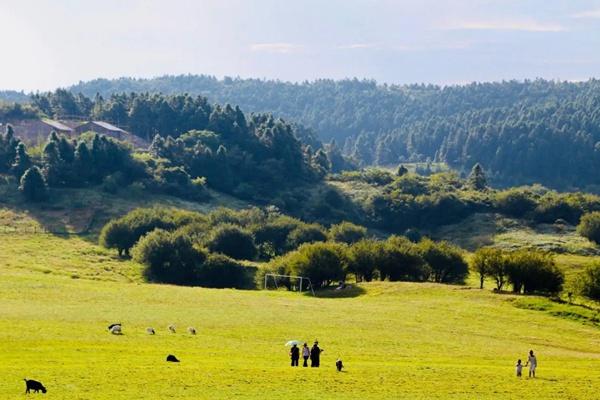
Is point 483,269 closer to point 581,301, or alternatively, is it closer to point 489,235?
point 581,301

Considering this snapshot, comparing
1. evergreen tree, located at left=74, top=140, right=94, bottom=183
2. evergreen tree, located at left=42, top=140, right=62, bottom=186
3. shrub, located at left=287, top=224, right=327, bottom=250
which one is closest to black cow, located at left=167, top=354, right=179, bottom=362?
shrub, located at left=287, top=224, right=327, bottom=250

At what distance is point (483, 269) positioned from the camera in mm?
108938

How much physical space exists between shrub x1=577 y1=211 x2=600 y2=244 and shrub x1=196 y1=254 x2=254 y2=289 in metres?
87.3

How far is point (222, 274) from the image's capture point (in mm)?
129625

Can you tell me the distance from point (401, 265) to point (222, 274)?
27265mm

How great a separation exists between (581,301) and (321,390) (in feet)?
217

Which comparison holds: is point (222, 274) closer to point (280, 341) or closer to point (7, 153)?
point (280, 341)

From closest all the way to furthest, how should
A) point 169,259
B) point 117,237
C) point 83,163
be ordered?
point 169,259
point 117,237
point 83,163

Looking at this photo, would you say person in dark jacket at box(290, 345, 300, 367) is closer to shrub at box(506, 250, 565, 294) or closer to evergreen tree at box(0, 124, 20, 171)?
shrub at box(506, 250, 565, 294)

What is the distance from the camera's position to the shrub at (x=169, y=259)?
127938mm

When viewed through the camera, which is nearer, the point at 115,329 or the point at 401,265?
the point at 115,329

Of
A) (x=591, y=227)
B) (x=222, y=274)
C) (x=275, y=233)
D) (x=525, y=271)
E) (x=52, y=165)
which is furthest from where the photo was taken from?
(x=52, y=165)

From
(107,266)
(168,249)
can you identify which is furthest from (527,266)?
(107,266)

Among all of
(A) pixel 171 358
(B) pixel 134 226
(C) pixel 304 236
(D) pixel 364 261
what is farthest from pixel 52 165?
(A) pixel 171 358
